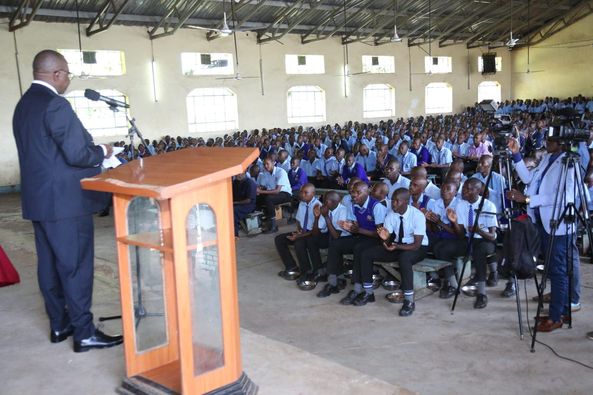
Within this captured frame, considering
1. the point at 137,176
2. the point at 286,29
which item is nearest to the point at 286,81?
the point at 286,29

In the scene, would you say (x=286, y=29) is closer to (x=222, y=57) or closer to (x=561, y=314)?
(x=222, y=57)

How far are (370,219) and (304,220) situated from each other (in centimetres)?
69

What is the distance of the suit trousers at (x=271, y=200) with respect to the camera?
25.4ft

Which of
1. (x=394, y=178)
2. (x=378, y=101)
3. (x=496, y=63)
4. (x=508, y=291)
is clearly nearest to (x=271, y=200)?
(x=394, y=178)

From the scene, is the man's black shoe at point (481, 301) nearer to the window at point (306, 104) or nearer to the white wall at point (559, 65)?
the window at point (306, 104)

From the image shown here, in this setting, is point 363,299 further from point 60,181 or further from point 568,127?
point 60,181

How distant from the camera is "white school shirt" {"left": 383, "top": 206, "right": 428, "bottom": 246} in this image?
4551 mm

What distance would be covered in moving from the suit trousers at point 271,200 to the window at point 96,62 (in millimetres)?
8095

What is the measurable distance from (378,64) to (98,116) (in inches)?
423

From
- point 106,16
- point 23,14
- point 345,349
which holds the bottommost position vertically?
point 345,349

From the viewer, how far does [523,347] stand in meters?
3.53

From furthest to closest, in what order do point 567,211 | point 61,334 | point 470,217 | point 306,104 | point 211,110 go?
point 306,104 → point 211,110 → point 470,217 → point 567,211 → point 61,334

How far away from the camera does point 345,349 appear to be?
3.67 meters

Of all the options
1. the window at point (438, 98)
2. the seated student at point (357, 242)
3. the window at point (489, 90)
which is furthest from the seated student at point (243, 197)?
the window at point (489, 90)
